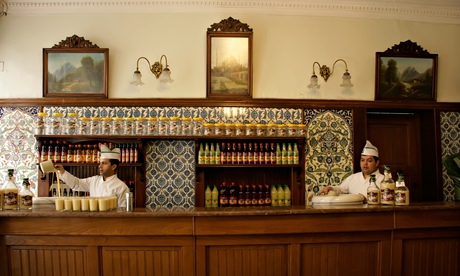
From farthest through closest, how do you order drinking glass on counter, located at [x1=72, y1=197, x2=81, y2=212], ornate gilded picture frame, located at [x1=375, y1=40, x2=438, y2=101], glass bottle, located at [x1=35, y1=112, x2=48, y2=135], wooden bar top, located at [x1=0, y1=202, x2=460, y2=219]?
ornate gilded picture frame, located at [x1=375, y1=40, x2=438, y2=101] < glass bottle, located at [x1=35, y1=112, x2=48, y2=135] < drinking glass on counter, located at [x1=72, y1=197, x2=81, y2=212] < wooden bar top, located at [x1=0, y1=202, x2=460, y2=219]

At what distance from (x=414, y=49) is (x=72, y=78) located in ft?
16.0

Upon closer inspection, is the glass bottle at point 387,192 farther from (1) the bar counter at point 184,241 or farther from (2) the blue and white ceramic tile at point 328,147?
(2) the blue and white ceramic tile at point 328,147

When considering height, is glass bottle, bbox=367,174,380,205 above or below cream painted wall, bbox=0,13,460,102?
below

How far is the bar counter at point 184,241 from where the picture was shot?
9.69 feet

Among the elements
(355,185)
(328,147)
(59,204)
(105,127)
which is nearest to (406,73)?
(328,147)

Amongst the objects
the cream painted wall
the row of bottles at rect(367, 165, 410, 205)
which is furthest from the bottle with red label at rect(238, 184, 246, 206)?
the row of bottles at rect(367, 165, 410, 205)

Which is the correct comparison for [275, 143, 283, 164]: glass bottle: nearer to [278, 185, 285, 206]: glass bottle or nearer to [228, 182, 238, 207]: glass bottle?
[278, 185, 285, 206]: glass bottle

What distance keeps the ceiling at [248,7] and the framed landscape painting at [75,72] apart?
60 centimetres

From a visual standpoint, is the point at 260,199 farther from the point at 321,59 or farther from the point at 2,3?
the point at 2,3

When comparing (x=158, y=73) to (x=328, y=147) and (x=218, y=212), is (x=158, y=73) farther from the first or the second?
(x=218, y=212)

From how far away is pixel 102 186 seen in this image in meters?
4.20

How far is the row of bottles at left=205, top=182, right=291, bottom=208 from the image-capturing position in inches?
193

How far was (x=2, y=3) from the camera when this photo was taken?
16.8ft

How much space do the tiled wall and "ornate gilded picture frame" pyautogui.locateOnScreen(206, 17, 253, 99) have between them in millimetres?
278
